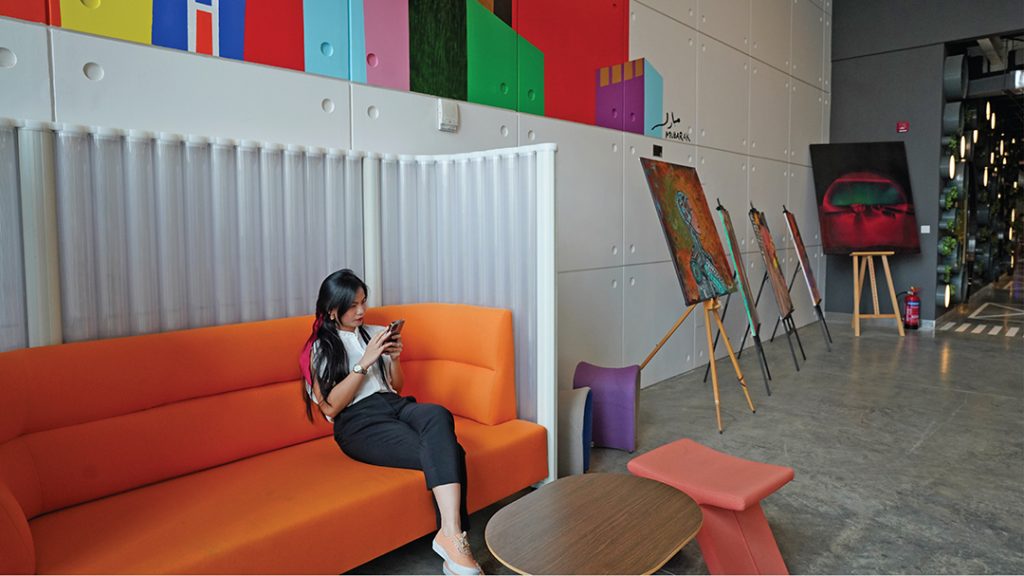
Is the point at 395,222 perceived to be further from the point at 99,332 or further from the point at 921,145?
the point at 921,145

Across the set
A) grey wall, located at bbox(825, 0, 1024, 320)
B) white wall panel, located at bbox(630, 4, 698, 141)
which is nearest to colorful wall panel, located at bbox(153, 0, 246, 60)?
white wall panel, located at bbox(630, 4, 698, 141)

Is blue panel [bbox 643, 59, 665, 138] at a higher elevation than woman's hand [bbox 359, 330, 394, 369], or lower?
higher

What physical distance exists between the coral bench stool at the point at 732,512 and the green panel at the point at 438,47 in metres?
2.39

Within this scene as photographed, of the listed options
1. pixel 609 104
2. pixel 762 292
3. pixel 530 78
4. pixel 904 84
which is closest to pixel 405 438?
pixel 530 78

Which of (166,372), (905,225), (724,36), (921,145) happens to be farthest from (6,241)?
(921,145)

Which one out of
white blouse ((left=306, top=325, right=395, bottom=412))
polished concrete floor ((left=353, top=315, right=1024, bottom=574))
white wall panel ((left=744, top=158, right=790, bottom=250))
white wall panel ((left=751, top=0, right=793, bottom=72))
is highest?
white wall panel ((left=751, top=0, right=793, bottom=72))

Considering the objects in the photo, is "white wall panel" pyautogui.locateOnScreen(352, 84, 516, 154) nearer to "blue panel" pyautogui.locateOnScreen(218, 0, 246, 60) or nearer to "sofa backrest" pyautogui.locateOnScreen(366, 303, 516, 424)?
"blue panel" pyautogui.locateOnScreen(218, 0, 246, 60)

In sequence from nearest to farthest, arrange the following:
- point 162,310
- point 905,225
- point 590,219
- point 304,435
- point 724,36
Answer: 1. point 162,310
2. point 304,435
3. point 590,219
4. point 724,36
5. point 905,225

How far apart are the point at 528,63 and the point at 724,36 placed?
3.07 m

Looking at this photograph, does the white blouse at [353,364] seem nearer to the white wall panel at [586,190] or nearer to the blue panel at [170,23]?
the blue panel at [170,23]

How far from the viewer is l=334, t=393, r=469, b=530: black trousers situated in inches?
96.6

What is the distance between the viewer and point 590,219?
191 inches

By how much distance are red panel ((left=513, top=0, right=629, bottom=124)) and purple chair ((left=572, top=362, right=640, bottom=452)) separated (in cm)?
183

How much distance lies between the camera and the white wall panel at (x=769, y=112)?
281 inches
